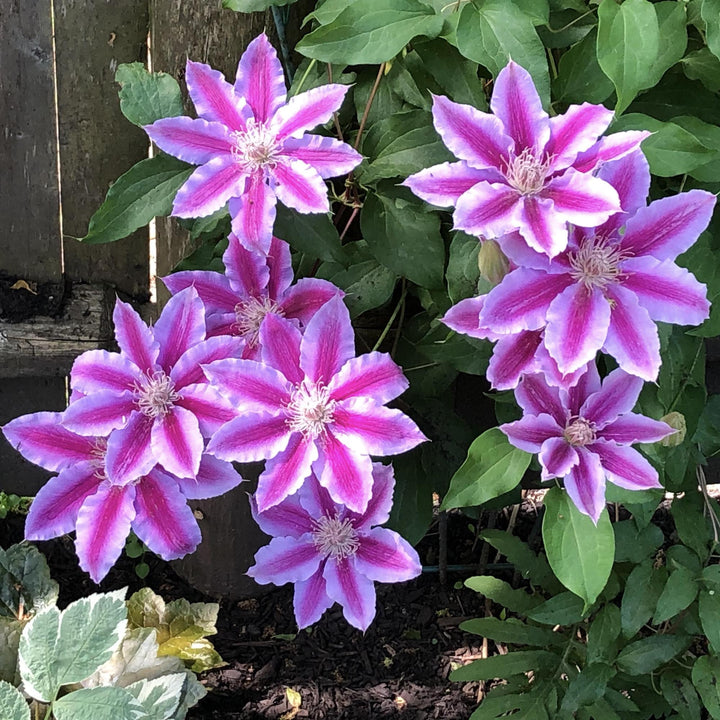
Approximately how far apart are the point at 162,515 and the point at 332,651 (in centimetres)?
90

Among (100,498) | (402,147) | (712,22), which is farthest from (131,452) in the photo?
(712,22)

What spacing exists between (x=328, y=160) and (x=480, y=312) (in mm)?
205

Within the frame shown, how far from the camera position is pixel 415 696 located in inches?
57.6

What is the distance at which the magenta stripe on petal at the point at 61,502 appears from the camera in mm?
742

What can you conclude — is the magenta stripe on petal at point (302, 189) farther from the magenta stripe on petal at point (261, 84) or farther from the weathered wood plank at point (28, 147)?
the weathered wood plank at point (28, 147)

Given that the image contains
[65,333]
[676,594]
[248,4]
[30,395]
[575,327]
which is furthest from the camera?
[30,395]

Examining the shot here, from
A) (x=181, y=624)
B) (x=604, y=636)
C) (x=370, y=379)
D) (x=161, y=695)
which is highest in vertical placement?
(x=370, y=379)

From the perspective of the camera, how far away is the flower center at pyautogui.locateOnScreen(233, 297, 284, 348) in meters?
0.81

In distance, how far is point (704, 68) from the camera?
2.44ft

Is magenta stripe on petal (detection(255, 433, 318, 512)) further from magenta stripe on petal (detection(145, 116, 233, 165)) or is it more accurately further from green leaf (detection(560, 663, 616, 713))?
green leaf (detection(560, 663, 616, 713))

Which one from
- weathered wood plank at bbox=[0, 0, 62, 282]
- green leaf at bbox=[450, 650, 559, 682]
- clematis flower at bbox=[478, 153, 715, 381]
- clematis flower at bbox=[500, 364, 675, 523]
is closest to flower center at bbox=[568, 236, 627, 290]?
clematis flower at bbox=[478, 153, 715, 381]

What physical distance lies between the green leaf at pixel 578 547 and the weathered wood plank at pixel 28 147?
36.3 inches

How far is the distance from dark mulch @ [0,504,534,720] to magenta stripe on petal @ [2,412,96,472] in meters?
0.85

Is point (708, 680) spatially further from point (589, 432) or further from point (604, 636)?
point (589, 432)
